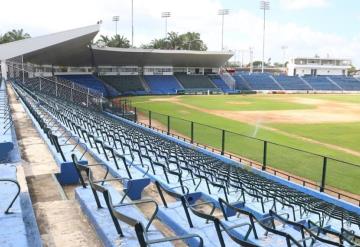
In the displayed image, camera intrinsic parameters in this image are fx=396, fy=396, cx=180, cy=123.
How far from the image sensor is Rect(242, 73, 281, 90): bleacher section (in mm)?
88613

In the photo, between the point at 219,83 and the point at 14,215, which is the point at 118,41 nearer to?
the point at 219,83

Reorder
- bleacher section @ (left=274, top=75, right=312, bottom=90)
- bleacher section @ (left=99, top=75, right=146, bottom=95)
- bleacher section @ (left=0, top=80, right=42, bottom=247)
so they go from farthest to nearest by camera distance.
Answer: bleacher section @ (left=274, top=75, right=312, bottom=90) → bleacher section @ (left=99, top=75, right=146, bottom=95) → bleacher section @ (left=0, top=80, right=42, bottom=247)

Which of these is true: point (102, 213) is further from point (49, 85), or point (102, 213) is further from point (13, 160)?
point (49, 85)

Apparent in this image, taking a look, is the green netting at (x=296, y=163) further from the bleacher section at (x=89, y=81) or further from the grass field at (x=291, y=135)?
the bleacher section at (x=89, y=81)

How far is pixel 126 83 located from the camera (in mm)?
73375

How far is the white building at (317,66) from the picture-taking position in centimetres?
11769

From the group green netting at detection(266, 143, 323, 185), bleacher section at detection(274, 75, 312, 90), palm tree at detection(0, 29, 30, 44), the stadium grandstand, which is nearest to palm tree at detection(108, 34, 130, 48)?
palm tree at detection(0, 29, 30, 44)

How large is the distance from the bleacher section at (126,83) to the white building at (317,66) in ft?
199

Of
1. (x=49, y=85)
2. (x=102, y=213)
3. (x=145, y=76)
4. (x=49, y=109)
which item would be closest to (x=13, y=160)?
(x=102, y=213)

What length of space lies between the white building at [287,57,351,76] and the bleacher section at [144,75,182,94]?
171ft

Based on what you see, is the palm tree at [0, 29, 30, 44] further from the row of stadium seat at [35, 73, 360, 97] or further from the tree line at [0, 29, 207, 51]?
the row of stadium seat at [35, 73, 360, 97]

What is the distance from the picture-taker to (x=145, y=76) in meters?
79.2

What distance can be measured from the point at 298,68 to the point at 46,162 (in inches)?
4607

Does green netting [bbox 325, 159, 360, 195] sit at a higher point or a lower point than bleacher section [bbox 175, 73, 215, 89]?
lower
